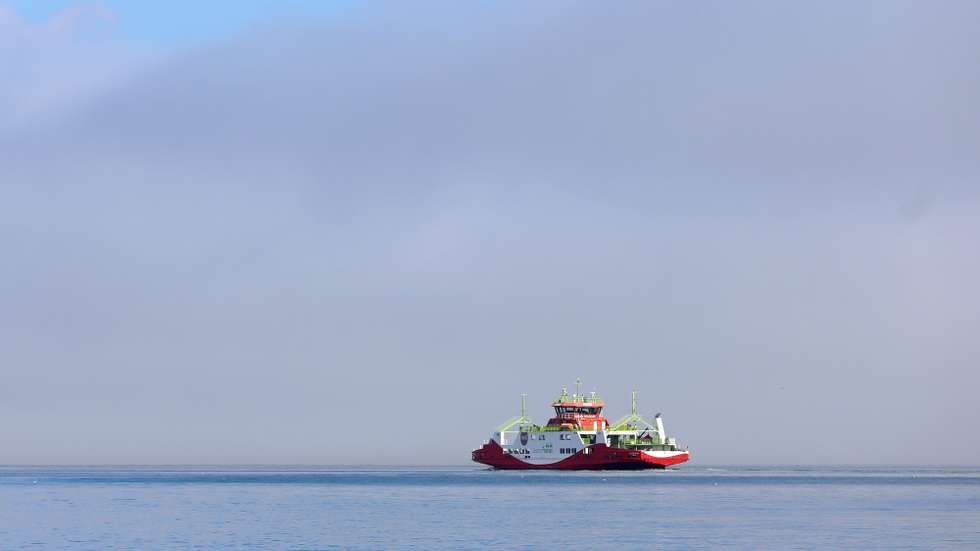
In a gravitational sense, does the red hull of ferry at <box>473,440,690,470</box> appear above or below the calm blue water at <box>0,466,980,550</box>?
above

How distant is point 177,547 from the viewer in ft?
242

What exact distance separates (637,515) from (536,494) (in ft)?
125

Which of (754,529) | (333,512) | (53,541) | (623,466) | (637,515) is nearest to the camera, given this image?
(53,541)

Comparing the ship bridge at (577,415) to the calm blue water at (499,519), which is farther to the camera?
the ship bridge at (577,415)

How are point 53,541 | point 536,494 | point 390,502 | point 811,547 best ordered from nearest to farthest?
1. point 811,547
2. point 53,541
3. point 390,502
4. point 536,494

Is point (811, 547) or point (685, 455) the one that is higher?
point (685, 455)

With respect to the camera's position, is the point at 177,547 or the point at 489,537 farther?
the point at 489,537

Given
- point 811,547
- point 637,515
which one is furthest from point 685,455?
point 811,547

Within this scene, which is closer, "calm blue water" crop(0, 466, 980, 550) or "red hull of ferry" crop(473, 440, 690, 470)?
"calm blue water" crop(0, 466, 980, 550)

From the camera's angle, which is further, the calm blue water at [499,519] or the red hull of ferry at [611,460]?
the red hull of ferry at [611,460]

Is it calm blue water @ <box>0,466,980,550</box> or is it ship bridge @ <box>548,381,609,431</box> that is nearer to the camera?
calm blue water @ <box>0,466,980,550</box>

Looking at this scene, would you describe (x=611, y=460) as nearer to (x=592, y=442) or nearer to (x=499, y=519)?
(x=592, y=442)

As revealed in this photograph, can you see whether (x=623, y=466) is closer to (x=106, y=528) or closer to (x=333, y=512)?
(x=333, y=512)

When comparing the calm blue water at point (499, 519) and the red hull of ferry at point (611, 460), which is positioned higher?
the red hull of ferry at point (611, 460)
